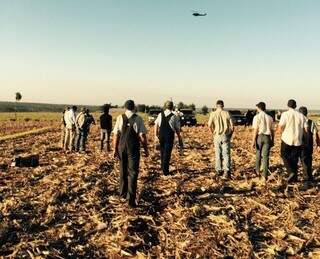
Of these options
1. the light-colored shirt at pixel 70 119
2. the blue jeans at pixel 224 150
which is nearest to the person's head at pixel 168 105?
the blue jeans at pixel 224 150

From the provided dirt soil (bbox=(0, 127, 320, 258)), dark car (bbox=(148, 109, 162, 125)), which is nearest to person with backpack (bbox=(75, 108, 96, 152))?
dirt soil (bbox=(0, 127, 320, 258))

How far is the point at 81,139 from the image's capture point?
2114 centimetres

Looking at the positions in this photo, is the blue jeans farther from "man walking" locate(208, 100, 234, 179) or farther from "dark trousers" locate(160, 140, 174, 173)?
"dark trousers" locate(160, 140, 174, 173)

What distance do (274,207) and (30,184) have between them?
21.2 ft

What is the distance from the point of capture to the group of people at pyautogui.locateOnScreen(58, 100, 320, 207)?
1018 centimetres

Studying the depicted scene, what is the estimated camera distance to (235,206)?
9859 mm

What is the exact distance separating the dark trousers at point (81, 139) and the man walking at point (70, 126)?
1.18 feet

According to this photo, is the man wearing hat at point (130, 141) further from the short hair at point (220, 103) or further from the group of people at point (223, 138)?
the short hair at point (220, 103)

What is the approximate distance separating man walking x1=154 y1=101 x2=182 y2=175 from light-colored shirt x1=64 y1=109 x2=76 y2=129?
7427 millimetres

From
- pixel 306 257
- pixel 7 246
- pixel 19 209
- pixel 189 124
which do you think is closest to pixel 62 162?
pixel 19 209

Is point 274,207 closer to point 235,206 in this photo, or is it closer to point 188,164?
point 235,206

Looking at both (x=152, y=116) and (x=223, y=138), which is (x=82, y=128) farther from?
(x=152, y=116)

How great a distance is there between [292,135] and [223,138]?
6.03ft

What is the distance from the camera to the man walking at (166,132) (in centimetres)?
1398
